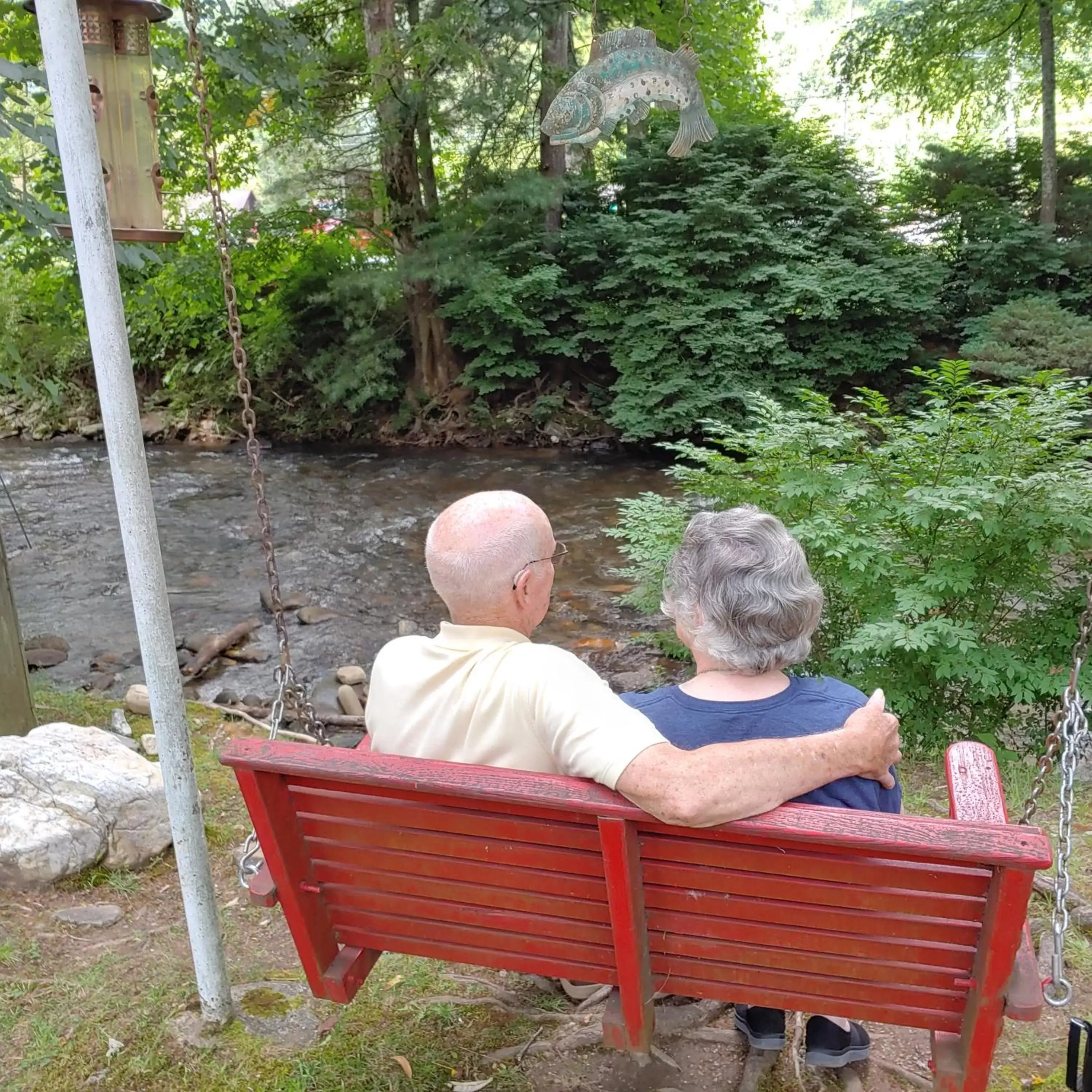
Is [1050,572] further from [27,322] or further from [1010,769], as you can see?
[27,322]

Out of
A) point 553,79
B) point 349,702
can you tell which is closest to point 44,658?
point 349,702

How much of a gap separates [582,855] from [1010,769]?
316cm

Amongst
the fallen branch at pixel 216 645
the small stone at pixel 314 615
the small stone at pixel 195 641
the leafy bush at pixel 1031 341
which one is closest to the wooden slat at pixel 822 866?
the fallen branch at pixel 216 645

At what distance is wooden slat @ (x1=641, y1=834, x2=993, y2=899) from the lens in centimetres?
149

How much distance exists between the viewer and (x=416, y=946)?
6.43 feet

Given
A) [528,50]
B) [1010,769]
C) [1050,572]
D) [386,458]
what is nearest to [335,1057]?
[1010,769]

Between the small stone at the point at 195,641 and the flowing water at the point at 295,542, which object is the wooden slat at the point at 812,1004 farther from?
the small stone at the point at 195,641

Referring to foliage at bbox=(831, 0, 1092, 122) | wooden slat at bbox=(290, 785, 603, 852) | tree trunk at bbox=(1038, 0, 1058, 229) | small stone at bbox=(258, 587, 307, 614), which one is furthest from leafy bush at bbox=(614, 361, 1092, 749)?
foliage at bbox=(831, 0, 1092, 122)

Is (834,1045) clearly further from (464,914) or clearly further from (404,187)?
(404,187)

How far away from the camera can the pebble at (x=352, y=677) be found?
622 cm

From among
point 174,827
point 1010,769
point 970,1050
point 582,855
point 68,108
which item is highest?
point 68,108

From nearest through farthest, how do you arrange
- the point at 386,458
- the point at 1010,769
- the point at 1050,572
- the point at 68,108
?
the point at 68,108, the point at 1010,769, the point at 1050,572, the point at 386,458

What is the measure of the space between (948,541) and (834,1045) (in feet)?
9.02

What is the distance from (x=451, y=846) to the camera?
176cm
